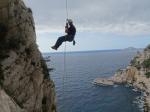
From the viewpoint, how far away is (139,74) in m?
112

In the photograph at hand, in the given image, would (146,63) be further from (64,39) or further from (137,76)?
(64,39)

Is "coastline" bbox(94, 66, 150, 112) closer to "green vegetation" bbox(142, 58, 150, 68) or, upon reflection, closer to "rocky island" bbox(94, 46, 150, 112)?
"rocky island" bbox(94, 46, 150, 112)

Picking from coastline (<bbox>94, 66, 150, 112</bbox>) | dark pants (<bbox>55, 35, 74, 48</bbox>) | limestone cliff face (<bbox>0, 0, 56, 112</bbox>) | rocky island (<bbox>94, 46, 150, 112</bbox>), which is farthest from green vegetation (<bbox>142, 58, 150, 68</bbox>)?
dark pants (<bbox>55, 35, 74, 48</bbox>)

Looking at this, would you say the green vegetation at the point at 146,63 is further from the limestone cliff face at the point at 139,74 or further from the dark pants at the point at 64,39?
the dark pants at the point at 64,39

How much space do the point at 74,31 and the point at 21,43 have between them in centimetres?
438

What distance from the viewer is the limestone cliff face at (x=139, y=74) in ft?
344

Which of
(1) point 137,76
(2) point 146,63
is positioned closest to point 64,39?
(2) point 146,63

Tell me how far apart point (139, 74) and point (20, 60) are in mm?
94378

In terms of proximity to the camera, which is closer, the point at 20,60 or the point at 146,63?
the point at 20,60

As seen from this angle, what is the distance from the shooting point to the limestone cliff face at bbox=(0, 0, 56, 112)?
19.9 meters

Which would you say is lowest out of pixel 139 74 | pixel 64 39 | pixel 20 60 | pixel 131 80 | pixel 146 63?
pixel 131 80

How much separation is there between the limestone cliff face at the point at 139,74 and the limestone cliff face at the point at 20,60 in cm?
7284

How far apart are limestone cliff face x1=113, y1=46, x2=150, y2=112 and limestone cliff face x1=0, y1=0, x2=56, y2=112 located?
72.8 metres

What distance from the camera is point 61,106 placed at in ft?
280
